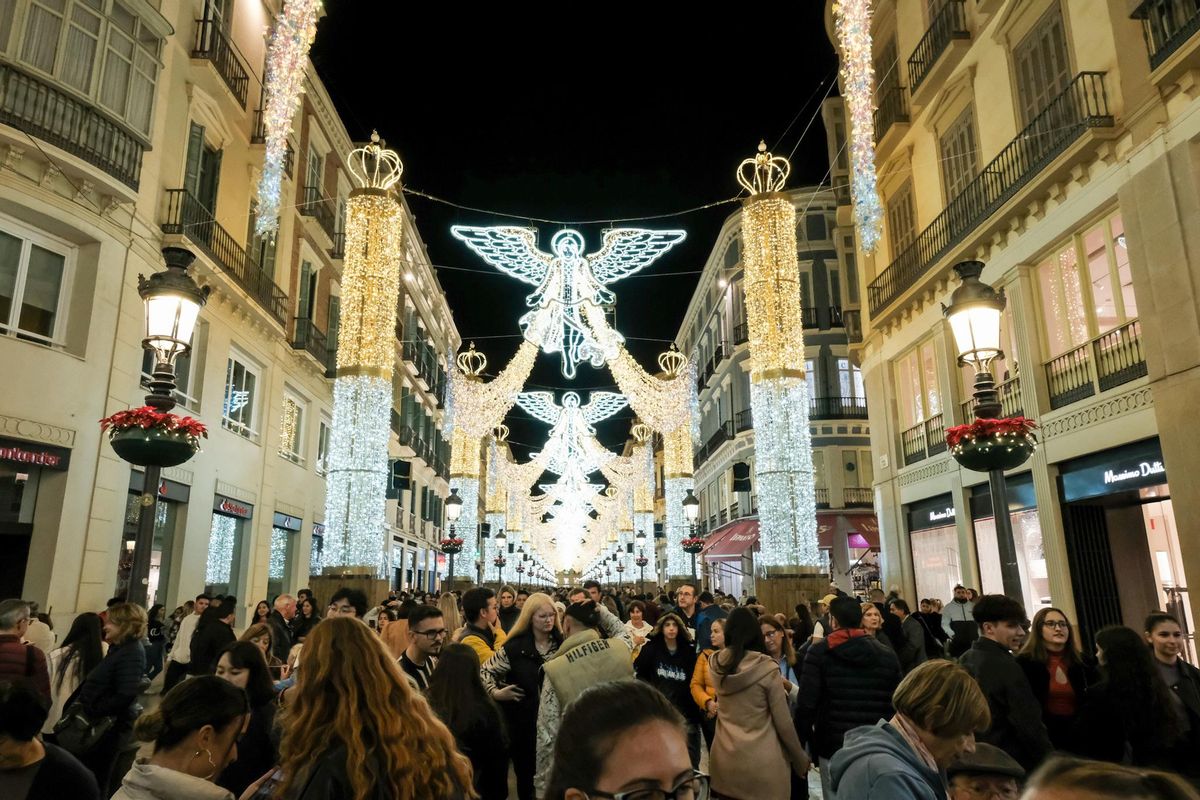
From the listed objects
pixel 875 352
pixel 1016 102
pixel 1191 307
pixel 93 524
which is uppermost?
pixel 1016 102

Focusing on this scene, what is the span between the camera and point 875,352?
20.8 meters

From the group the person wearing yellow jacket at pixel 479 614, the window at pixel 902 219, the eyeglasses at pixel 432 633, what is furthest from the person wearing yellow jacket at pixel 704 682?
the window at pixel 902 219

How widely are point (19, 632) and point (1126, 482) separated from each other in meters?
13.6

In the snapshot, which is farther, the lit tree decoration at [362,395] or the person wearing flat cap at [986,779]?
the lit tree decoration at [362,395]

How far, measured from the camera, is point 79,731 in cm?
477

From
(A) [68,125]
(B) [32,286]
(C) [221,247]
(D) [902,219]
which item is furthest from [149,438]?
(D) [902,219]

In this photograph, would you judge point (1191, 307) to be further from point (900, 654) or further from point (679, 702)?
point (679, 702)

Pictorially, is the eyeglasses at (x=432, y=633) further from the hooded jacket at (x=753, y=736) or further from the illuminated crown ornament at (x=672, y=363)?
the illuminated crown ornament at (x=672, y=363)

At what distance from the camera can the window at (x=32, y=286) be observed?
12.3 metres

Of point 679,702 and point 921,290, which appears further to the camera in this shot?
point 921,290

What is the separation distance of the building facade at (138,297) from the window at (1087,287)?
48.2 ft

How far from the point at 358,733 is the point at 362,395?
40.3 ft

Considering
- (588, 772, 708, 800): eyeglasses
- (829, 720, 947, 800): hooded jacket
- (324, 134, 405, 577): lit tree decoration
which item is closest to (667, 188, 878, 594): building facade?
(324, 134, 405, 577): lit tree decoration

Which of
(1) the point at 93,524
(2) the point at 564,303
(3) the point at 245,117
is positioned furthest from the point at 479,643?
(3) the point at 245,117
